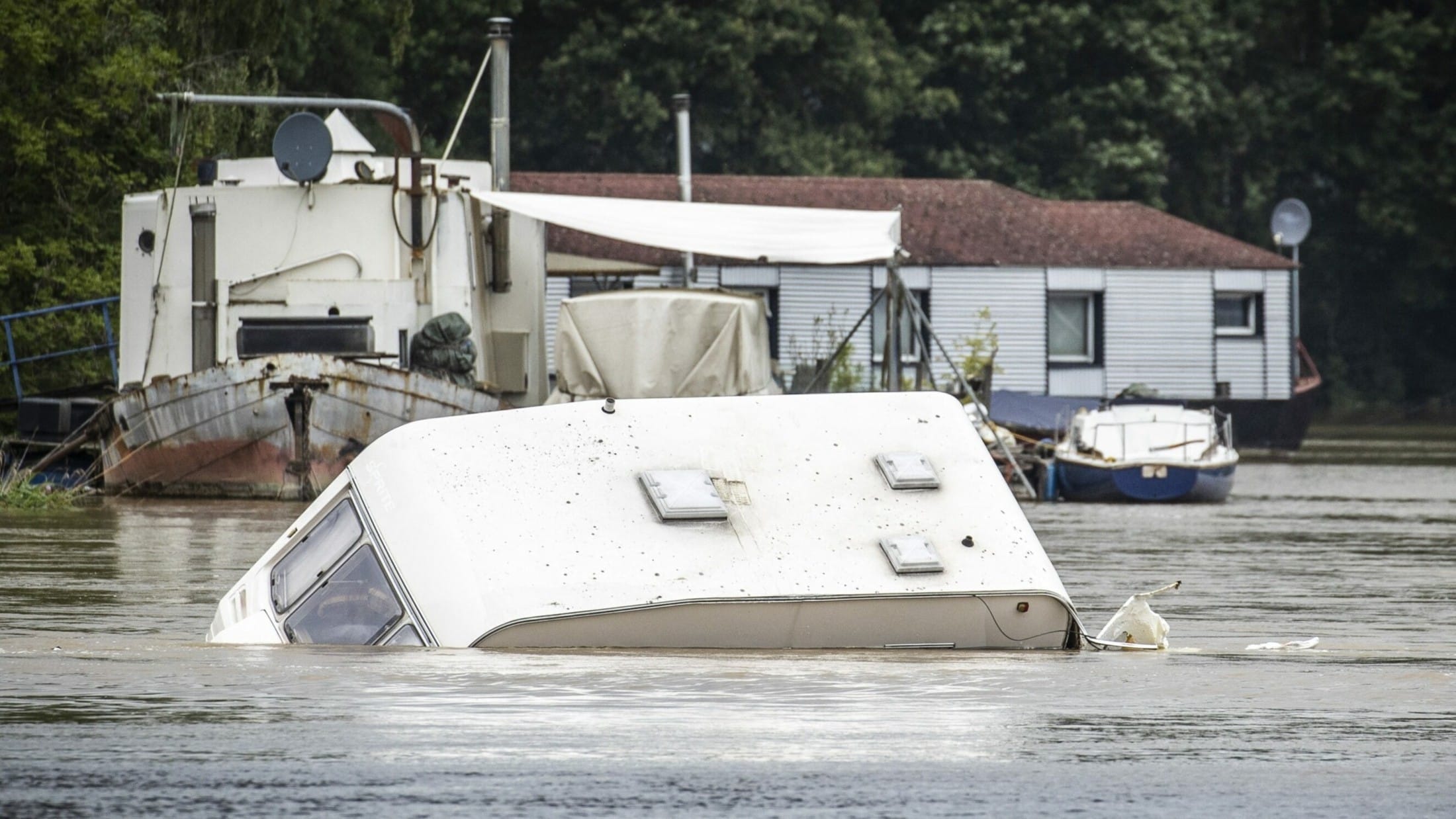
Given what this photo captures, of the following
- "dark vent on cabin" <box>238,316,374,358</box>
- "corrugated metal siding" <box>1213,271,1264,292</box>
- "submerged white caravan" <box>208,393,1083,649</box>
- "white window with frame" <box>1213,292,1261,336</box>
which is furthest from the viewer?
"white window with frame" <box>1213,292,1261,336</box>

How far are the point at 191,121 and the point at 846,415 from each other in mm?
23054

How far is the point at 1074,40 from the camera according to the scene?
2485 inches

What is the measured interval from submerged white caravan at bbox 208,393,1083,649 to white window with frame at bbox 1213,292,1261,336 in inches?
1673

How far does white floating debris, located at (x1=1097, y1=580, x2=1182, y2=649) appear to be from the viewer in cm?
1210

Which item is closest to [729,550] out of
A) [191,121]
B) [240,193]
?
[240,193]

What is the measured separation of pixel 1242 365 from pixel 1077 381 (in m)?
3.80

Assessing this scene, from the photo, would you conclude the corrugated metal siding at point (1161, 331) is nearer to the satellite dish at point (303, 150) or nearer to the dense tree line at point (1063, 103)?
the dense tree line at point (1063, 103)

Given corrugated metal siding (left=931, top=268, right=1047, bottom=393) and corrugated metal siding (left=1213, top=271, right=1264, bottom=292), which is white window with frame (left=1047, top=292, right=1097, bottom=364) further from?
corrugated metal siding (left=1213, top=271, right=1264, bottom=292)

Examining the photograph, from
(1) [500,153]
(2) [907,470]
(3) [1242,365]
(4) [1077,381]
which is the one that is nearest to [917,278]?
(4) [1077,381]

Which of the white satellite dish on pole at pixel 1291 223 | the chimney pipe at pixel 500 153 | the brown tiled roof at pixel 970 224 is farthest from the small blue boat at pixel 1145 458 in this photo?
the white satellite dish on pole at pixel 1291 223

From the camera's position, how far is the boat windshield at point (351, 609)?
36.5 feet

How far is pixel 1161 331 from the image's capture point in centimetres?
5200

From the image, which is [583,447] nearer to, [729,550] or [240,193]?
[729,550]

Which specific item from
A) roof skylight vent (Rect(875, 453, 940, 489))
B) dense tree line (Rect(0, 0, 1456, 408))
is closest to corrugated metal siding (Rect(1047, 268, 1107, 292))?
dense tree line (Rect(0, 0, 1456, 408))
